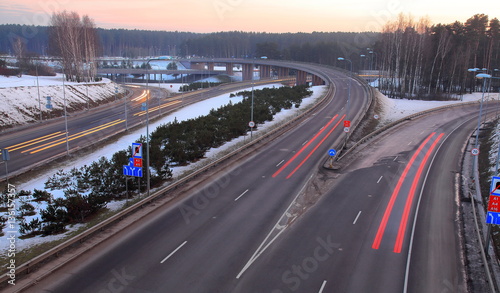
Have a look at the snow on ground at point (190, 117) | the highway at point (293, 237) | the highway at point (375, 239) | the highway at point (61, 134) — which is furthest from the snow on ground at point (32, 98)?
the highway at point (375, 239)

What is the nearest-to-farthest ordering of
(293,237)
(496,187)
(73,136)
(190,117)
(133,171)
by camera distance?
(496,187), (293,237), (133,171), (73,136), (190,117)

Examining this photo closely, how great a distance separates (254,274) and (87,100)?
60.2 meters

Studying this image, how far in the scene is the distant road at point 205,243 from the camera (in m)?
13.2

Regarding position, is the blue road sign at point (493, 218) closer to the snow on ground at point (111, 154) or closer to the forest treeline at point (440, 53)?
the snow on ground at point (111, 154)

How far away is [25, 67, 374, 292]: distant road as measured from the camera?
13172 mm

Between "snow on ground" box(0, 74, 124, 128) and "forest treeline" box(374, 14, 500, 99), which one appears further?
"forest treeline" box(374, 14, 500, 99)

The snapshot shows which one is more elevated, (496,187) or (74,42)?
(74,42)

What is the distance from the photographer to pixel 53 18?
7419 centimetres

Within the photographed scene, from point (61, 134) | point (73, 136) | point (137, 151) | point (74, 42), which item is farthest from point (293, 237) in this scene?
point (74, 42)

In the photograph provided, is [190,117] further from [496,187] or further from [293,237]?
[496,187]

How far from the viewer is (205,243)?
16.3 meters

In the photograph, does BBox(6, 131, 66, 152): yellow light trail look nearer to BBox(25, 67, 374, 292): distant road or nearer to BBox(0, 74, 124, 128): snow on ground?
BBox(0, 74, 124, 128): snow on ground

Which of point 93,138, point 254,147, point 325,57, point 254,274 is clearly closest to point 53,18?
point 93,138

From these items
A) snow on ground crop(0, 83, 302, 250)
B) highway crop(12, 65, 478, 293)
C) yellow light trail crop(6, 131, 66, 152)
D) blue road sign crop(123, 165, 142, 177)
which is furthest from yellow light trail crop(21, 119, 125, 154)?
highway crop(12, 65, 478, 293)
